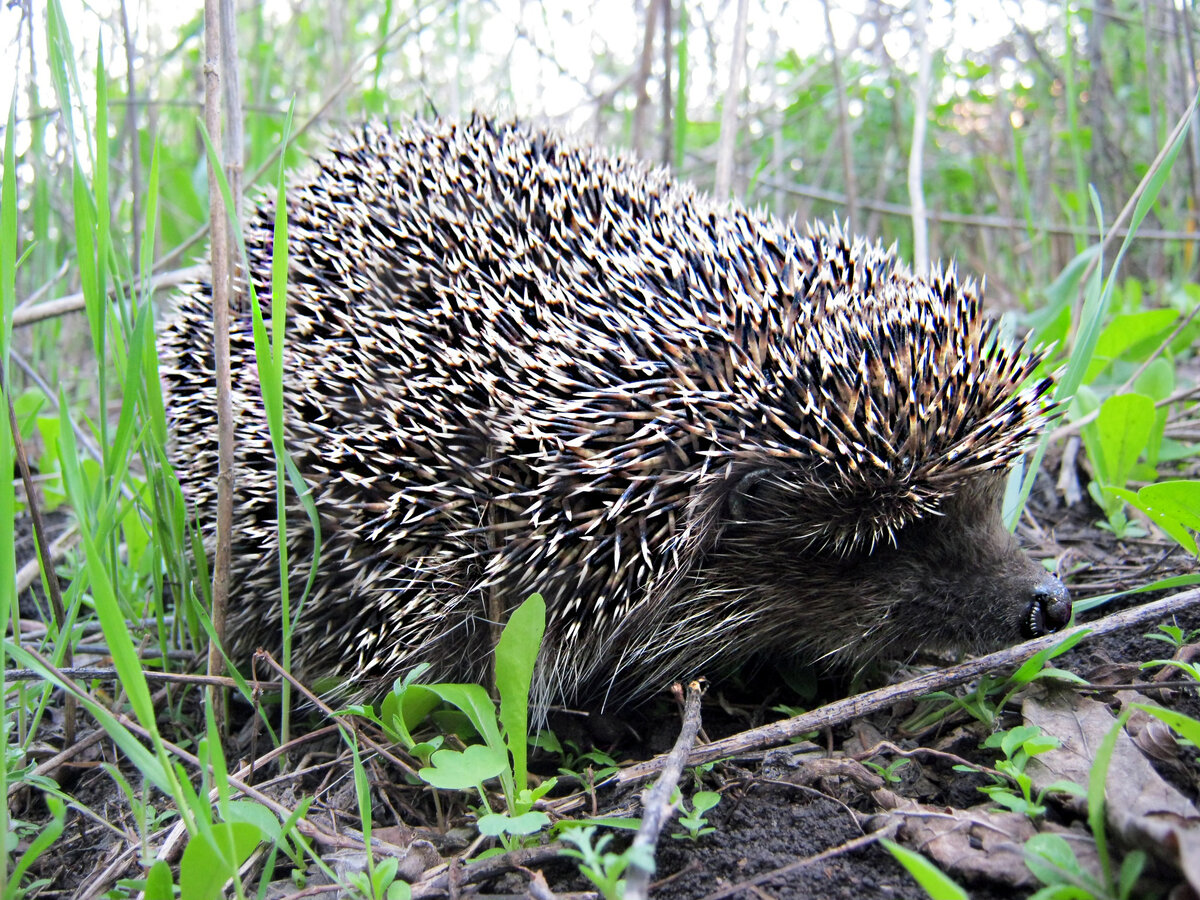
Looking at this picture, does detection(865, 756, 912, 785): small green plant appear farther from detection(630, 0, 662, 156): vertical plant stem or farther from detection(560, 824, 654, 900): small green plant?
detection(630, 0, 662, 156): vertical plant stem

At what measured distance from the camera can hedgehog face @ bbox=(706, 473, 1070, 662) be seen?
315 centimetres

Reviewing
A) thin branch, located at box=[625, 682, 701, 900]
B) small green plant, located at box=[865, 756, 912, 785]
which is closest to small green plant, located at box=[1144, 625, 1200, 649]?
small green plant, located at box=[865, 756, 912, 785]

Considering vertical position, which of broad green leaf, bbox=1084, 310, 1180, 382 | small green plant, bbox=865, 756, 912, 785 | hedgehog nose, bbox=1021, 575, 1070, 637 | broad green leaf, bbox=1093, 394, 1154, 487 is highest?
broad green leaf, bbox=1084, 310, 1180, 382

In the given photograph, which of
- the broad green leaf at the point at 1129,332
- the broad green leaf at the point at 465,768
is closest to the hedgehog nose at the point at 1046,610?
the broad green leaf at the point at 465,768

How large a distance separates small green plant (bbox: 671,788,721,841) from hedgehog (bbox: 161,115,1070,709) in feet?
2.59

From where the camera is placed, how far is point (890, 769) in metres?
2.70

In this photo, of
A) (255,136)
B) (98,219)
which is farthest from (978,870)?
(255,136)

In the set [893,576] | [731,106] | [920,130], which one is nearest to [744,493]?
[893,576]

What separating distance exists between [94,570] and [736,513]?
2.03 meters

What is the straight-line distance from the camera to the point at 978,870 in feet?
7.16

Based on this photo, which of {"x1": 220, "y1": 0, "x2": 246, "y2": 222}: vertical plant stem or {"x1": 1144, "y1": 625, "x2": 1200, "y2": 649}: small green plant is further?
{"x1": 220, "y1": 0, "x2": 246, "y2": 222}: vertical plant stem

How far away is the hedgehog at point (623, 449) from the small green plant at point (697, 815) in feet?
2.59

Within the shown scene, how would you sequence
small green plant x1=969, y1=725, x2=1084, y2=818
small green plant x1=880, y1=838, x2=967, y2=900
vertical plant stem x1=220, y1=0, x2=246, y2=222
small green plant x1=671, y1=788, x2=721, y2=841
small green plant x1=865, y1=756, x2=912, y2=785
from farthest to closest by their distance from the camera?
vertical plant stem x1=220, y1=0, x2=246, y2=222
small green plant x1=865, y1=756, x2=912, y2=785
small green plant x1=671, y1=788, x2=721, y2=841
small green plant x1=969, y1=725, x2=1084, y2=818
small green plant x1=880, y1=838, x2=967, y2=900

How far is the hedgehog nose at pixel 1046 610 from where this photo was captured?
300 cm
